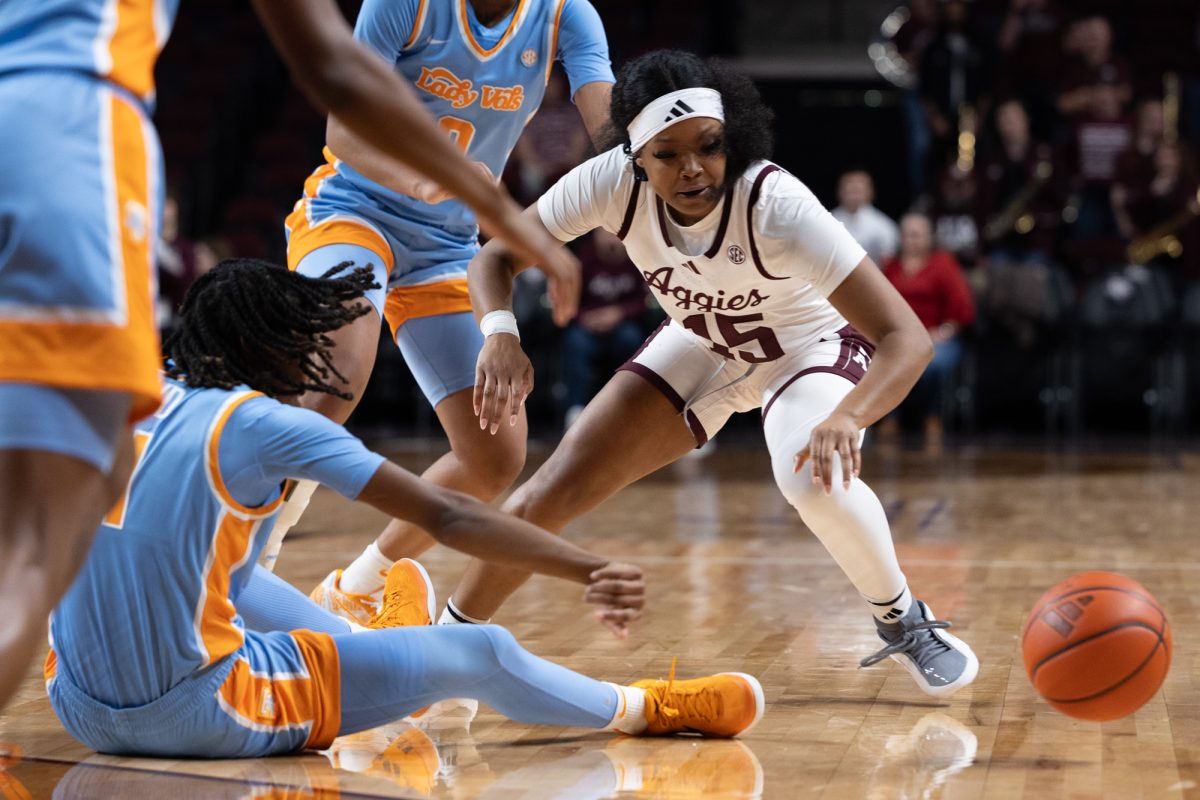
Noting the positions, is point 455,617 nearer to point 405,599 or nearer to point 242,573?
point 405,599

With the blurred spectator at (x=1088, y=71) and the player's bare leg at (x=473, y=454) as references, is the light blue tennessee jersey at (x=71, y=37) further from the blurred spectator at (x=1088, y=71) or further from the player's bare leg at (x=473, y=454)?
the blurred spectator at (x=1088, y=71)

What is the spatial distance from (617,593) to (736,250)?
1321mm

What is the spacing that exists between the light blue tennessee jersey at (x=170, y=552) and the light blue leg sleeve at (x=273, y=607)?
1.22 ft

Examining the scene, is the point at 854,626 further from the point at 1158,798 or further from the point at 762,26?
the point at 762,26

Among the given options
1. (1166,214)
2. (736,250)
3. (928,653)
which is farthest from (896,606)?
(1166,214)

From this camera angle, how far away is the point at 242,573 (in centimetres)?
274

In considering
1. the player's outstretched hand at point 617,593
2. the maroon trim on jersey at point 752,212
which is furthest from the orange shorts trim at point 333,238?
the player's outstretched hand at point 617,593

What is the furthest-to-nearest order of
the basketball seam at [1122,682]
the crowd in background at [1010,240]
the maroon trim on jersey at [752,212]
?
the crowd in background at [1010,240]
the maroon trim on jersey at [752,212]
the basketball seam at [1122,682]

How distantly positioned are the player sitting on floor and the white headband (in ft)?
2.74

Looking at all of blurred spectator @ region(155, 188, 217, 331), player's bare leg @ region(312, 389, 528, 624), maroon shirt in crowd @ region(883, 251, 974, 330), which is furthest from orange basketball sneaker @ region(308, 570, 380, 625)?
maroon shirt in crowd @ region(883, 251, 974, 330)

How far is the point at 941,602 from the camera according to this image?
4.68 metres

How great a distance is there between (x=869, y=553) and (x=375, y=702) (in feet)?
3.92

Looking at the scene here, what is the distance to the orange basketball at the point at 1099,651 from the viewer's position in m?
2.92

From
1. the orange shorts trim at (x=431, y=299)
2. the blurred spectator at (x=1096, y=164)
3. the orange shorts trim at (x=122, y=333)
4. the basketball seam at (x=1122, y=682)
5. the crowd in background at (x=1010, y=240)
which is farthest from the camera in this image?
the blurred spectator at (x=1096, y=164)
